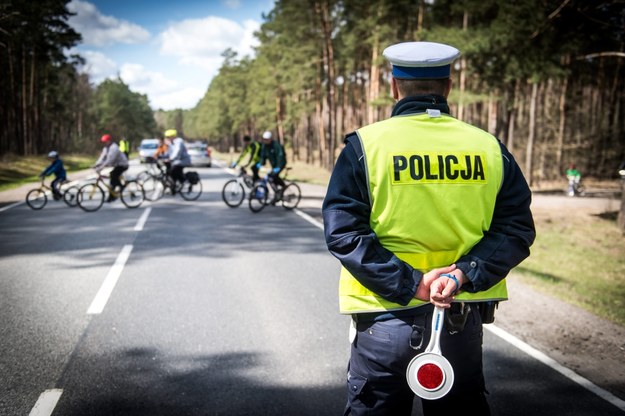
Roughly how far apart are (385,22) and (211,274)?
2542 cm

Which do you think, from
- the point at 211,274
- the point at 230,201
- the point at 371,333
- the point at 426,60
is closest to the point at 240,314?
the point at 211,274

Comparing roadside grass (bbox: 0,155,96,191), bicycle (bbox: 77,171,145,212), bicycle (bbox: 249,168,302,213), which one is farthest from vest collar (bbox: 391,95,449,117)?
roadside grass (bbox: 0,155,96,191)

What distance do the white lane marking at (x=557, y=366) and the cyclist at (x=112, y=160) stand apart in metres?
11.4

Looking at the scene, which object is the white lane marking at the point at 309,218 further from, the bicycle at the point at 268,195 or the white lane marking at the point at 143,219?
the white lane marking at the point at 143,219

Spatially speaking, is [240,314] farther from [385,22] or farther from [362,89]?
[362,89]

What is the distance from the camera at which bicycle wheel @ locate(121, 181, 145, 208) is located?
14.3m

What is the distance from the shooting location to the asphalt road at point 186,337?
3584 millimetres

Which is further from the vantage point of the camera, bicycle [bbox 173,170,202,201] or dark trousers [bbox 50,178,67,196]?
bicycle [bbox 173,170,202,201]

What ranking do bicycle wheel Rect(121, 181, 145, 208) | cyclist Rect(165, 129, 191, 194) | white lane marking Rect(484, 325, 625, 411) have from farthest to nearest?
cyclist Rect(165, 129, 191, 194), bicycle wheel Rect(121, 181, 145, 208), white lane marking Rect(484, 325, 625, 411)

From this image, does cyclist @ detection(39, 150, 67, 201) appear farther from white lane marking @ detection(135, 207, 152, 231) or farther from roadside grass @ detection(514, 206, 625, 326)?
roadside grass @ detection(514, 206, 625, 326)

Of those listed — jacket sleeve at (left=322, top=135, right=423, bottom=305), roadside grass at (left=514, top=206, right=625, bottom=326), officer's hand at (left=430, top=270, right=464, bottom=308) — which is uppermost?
jacket sleeve at (left=322, top=135, right=423, bottom=305)

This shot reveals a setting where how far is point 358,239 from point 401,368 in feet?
1.89

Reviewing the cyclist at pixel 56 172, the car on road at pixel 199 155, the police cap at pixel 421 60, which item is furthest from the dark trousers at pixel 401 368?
the car on road at pixel 199 155

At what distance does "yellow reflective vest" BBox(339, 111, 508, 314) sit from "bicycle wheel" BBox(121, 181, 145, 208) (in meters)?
13.6
